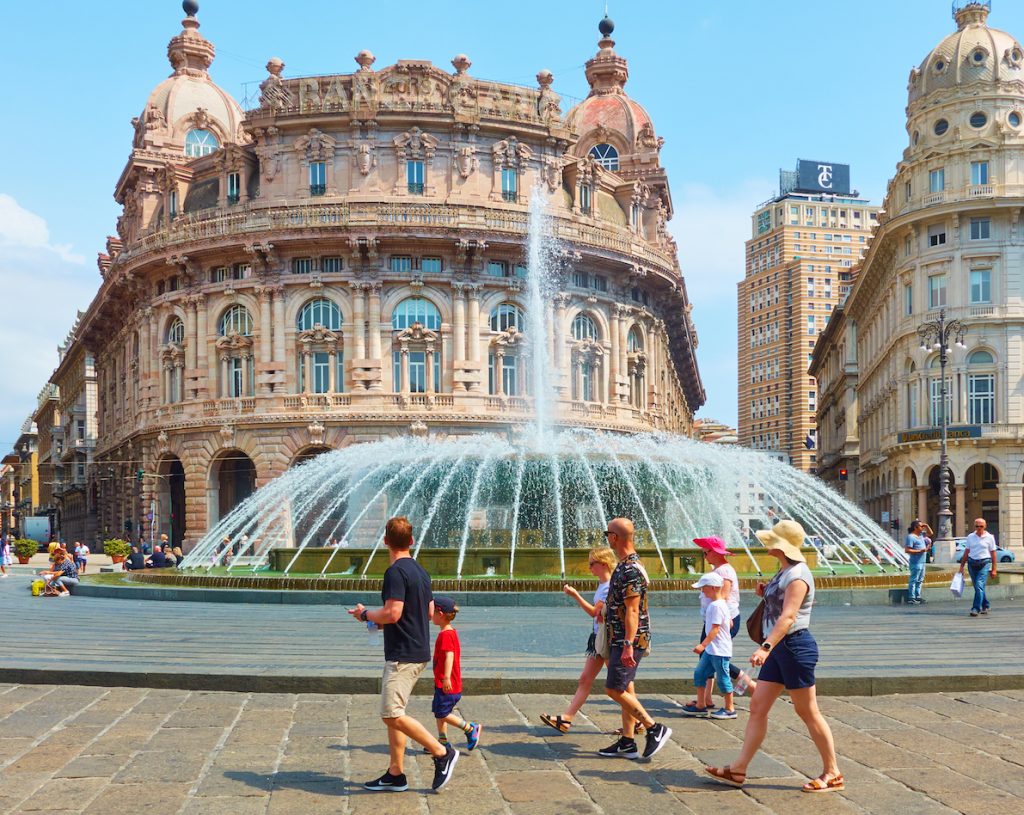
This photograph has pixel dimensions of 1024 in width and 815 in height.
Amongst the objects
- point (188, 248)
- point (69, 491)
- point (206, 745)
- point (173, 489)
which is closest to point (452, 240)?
point (188, 248)

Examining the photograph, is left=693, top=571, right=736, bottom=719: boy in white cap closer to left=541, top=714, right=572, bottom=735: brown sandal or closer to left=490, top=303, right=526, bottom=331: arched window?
left=541, top=714, right=572, bottom=735: brown sandal

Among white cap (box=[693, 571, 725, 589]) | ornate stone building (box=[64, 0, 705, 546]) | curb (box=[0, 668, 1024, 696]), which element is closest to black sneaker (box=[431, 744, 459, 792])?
white cap (box=[693, 571, 725, 589])

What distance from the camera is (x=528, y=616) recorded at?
16.8m

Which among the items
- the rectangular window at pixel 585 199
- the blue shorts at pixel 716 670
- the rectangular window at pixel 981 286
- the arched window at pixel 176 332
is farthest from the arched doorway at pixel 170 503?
the blue shorts at pixel 716 670

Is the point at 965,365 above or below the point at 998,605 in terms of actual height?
above

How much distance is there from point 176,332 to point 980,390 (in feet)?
121

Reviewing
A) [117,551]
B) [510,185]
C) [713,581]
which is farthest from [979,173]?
[713,581]

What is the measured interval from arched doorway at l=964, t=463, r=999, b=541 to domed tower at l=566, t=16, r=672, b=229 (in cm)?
2061

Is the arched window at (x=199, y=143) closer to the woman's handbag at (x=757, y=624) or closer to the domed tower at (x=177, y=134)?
the domed tower at (x=177, y=134)

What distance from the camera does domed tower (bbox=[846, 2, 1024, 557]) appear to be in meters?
50.3

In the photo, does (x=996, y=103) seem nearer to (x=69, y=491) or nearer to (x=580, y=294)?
(x=580, y=294)

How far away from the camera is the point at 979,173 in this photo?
52188 mm

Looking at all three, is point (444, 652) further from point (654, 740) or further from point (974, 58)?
point (974, 58)

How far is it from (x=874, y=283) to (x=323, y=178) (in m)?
33.7
